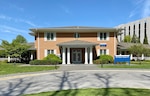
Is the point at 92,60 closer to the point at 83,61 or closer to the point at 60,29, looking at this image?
the point at 83,61

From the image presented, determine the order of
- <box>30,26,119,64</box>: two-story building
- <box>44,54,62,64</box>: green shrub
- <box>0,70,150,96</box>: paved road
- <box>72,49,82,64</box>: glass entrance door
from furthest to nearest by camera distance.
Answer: <box>72,49,82,64</box>: glass entrance door < <box>30,26,119,64</box>: two-story building < <box>44,54,62,64</box>: green shrub < <box>0,70,150,96</box>: paved road

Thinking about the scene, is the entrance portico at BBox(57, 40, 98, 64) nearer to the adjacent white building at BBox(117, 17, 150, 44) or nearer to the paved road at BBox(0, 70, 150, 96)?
the paved road at BBox(0, 70, 150, 96)

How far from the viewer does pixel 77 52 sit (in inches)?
1379

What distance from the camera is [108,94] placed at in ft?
27.3

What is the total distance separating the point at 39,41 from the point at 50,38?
2007 millimetres

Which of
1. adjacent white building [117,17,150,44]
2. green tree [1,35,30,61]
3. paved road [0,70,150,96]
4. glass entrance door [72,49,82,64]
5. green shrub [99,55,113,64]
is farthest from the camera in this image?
adjacent white building [117,17,150,44]

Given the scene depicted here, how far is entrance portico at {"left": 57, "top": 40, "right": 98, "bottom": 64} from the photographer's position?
1259 inches

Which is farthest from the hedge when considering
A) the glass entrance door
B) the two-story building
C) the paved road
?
the paved road

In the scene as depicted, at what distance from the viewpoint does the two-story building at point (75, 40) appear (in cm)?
3433

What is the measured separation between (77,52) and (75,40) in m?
2.25

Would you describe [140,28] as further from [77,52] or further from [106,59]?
[106,59]

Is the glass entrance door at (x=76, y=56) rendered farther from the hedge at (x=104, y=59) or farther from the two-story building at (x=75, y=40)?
the hedge at (x=104, y=59)

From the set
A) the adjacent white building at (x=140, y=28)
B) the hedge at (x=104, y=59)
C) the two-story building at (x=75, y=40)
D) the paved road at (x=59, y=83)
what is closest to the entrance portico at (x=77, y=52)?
the two-story building at (x=75, y=40)

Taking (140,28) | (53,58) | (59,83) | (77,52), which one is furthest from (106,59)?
(140,28)
